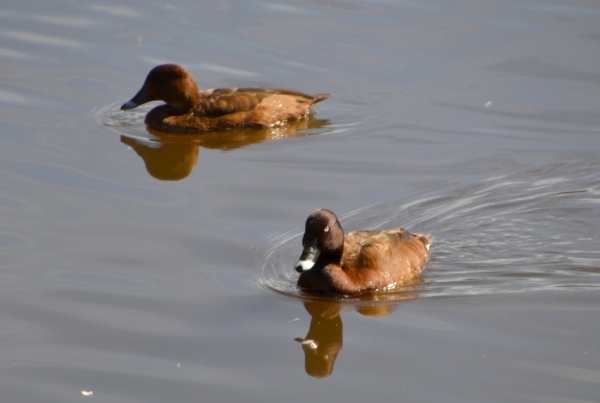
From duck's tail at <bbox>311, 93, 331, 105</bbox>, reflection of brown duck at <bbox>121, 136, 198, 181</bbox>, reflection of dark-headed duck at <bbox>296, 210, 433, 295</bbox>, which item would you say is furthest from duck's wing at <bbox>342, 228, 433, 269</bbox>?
duck's tail at <bbox>311, 93, 331, 105</bbox>

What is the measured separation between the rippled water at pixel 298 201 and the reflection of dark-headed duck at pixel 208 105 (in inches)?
9.0

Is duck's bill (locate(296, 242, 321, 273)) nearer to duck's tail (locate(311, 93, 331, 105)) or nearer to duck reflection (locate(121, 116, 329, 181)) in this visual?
duck reflection (locate(121, 116, 329, 181))

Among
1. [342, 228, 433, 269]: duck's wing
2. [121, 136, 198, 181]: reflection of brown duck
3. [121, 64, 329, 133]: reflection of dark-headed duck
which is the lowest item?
[342, 228, 433, 269]: duck's wing

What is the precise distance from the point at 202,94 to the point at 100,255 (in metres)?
4.50

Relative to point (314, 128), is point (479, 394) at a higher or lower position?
lower

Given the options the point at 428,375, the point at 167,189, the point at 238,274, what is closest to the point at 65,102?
the point at 167,189

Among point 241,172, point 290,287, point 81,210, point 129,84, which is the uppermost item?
point 129,84

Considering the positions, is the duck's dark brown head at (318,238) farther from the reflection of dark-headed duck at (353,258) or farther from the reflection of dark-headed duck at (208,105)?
the reflection of dark-headed duck at (208,105)

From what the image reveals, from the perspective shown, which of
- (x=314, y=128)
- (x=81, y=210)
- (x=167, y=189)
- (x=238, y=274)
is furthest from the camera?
(x=314, y=128)

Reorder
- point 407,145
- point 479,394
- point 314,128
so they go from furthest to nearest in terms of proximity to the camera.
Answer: point 314,128, point 407,145, point 479,394

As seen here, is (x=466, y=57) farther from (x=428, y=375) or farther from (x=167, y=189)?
(x=428, y=375)

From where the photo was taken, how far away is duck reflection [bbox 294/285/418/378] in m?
6.70

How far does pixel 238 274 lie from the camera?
7.99m

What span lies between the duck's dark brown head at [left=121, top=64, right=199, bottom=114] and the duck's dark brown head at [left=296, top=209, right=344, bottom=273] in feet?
15.7
